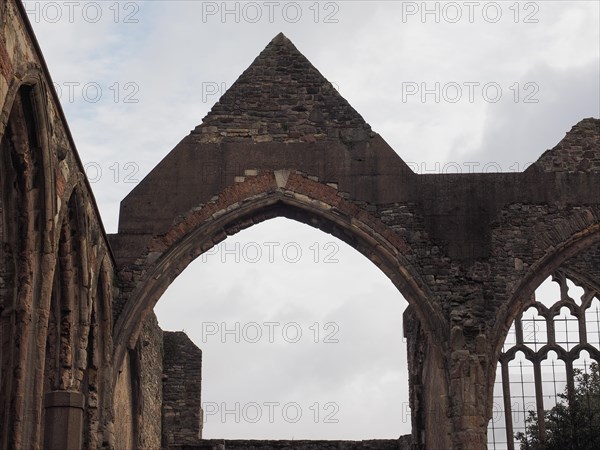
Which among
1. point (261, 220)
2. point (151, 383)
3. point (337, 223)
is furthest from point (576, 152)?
point (151, 383)

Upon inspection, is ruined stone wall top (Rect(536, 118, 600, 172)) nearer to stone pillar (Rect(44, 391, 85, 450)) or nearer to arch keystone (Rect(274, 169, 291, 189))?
arch keystone (Rect(274, 169, 291, 189))

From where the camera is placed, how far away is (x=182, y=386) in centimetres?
2061

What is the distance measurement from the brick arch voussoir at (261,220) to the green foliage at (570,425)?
16.1 feet

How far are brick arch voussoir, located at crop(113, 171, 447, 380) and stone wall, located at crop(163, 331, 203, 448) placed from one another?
6.30 meters

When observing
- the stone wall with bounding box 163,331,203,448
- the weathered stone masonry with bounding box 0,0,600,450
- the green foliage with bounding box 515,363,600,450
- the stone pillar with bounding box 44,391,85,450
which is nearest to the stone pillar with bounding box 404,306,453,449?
the weathered stone masonry with bounding box 0,0,600,450

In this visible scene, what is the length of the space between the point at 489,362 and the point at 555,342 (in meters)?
5.52

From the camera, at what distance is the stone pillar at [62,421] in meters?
12.3

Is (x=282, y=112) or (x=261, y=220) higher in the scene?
(x=282, y=112)

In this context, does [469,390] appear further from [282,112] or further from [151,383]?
[151,383]

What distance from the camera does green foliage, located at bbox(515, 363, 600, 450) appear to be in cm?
1819

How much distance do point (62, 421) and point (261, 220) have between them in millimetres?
3651

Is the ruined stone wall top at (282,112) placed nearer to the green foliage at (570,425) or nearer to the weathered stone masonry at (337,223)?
the weathered stone masonry at (337,223)

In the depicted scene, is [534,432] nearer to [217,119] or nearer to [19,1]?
[217,119]

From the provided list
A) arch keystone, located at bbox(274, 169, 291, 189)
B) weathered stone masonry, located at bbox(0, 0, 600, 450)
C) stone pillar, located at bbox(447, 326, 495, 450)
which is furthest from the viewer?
arch keystone, located at bbox(274, 169, 291, 189)
